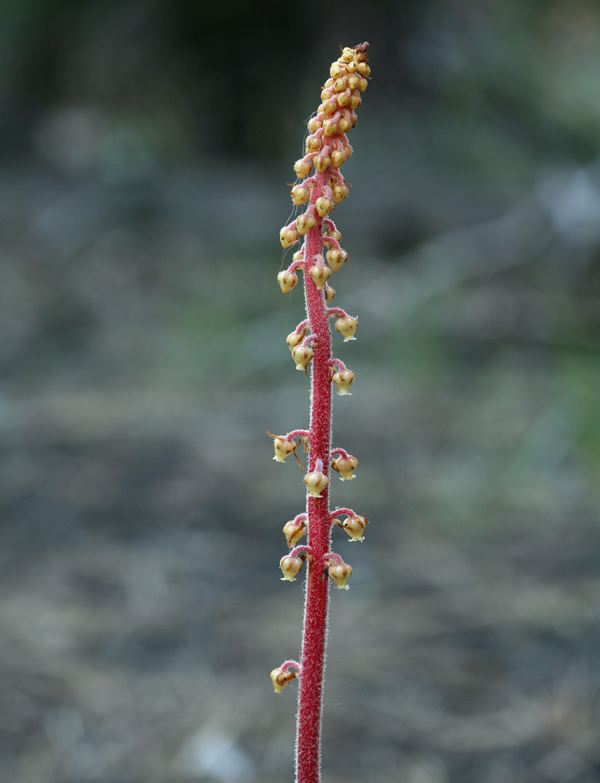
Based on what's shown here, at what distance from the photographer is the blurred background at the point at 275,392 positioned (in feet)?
7.05

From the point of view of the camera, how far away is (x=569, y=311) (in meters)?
4.16

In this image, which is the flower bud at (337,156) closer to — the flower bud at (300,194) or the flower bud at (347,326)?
the flower bud at (300,194)

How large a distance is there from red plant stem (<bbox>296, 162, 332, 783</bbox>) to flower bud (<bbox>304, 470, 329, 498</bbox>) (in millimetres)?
29

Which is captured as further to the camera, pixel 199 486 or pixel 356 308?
pixel 356 308

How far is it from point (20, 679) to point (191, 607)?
1.95 feet

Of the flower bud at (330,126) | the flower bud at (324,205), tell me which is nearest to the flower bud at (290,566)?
the flower bud at (324,205)

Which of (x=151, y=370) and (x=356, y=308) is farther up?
(x=356, y=308)

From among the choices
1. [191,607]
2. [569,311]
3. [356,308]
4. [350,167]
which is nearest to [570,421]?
[569,311]

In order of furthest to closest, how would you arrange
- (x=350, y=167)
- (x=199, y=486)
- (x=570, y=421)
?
(x=350, y=167)
(x=570, y=421)
(x=199, y=486)

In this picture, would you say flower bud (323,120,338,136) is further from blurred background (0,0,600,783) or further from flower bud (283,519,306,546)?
blurred background (0,0,600,783)

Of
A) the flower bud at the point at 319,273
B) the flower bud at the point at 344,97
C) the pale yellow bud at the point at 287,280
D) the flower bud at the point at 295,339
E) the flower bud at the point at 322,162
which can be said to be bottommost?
the flower bud at the point at 295,339

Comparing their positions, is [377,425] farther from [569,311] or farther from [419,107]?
[419,107]

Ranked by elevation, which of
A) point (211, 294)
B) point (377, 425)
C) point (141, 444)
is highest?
point (211, 294)

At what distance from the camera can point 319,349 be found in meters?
1.11
